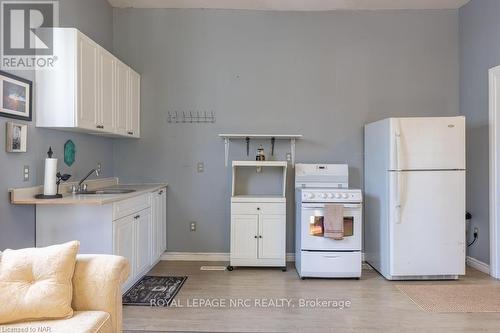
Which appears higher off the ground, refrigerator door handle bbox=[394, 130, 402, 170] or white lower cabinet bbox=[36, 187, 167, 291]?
refrigerator door handle bbox=[394, 130, 402, 170]

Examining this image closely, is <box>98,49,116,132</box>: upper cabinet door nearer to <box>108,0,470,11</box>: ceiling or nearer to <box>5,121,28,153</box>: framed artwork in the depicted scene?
<box>5,121,28,153</box>: framed artwork

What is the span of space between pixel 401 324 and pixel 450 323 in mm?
398

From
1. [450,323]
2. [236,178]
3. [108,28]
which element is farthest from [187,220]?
[450,323]

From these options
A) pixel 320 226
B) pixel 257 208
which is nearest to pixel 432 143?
pixel 320 226

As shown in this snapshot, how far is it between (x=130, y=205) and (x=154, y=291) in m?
0.88

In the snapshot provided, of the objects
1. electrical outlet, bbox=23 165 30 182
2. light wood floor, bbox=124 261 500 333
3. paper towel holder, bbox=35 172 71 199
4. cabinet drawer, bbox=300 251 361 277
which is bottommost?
light wood floor, bbox=124 261 500 333

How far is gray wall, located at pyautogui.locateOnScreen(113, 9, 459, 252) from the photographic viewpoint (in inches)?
166

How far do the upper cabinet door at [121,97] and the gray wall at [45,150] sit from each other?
36 cm

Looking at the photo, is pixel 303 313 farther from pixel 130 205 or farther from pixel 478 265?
pixel 478 265

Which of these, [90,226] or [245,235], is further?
[245,235]

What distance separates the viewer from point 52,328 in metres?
1.54

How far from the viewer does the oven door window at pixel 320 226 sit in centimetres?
346

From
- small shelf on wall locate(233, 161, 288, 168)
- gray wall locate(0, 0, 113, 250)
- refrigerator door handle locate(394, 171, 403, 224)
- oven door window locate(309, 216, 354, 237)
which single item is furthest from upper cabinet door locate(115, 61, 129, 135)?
refrigerator door handle locate(394, 171, 403, 224)

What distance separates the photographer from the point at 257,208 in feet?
12.5
